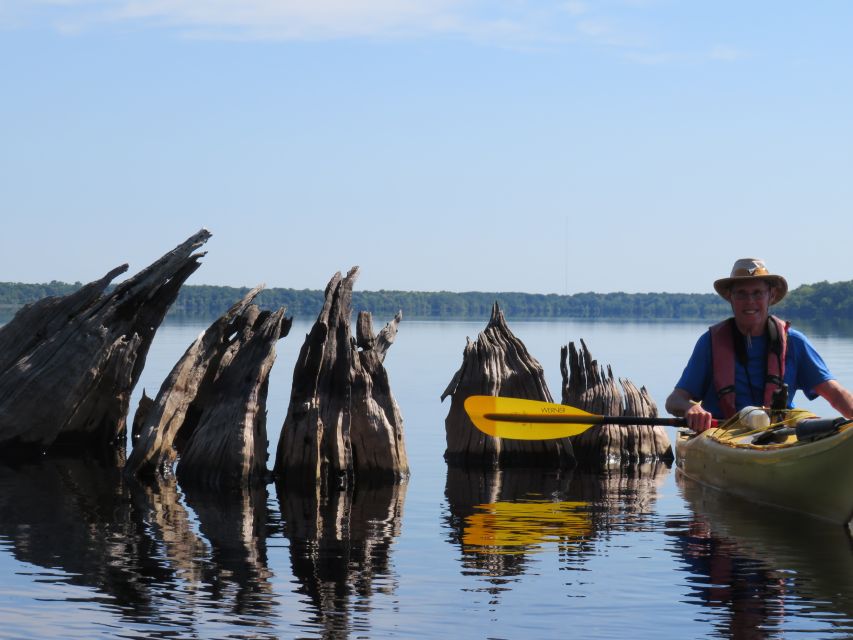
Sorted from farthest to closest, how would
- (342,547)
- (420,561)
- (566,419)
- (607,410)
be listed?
1. (607,410)
2. (566,419)
3. (342,547)
4. (420,561)

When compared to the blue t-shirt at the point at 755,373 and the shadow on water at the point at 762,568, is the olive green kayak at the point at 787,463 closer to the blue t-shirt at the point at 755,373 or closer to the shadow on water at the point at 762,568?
the shadow on water at the point at 762,568

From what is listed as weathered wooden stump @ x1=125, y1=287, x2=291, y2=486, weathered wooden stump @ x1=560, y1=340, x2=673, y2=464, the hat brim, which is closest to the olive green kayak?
the hat brim

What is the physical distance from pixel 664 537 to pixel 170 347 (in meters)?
55.5

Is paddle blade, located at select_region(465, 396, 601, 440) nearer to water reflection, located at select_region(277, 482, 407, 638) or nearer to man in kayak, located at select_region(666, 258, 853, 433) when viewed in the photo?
water reflection, located at select_region(277, 482, 407, 638)

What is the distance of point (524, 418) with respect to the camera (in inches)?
786

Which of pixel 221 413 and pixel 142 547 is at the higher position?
pixel 221 413

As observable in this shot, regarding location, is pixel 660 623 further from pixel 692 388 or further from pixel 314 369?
pixel 314 369

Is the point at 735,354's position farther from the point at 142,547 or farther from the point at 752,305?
the point at 142,547

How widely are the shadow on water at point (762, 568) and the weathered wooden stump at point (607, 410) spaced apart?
4.00 meters

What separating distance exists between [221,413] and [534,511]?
15.0ft

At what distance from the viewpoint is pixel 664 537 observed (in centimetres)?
1541

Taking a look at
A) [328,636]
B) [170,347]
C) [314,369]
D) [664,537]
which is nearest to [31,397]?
[314,369]

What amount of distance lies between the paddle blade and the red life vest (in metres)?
3.01

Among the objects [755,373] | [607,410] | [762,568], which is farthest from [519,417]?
[762,568]
